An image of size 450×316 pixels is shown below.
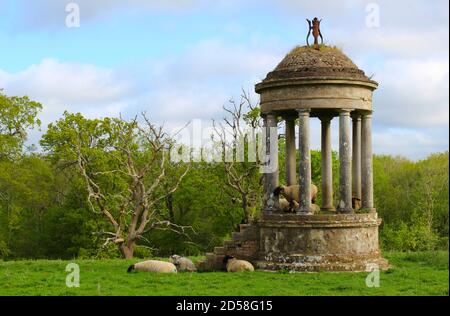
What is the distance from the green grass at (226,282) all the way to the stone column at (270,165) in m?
2.84

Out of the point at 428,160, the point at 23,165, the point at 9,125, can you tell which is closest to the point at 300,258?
the point at 9,125

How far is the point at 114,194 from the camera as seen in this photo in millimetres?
38875

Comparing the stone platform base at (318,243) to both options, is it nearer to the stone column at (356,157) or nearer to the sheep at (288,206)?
the sheep at (288,206)

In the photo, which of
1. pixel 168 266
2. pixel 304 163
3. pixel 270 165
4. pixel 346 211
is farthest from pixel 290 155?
pixel 168 266

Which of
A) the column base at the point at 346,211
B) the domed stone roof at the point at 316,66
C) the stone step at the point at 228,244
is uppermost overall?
the domed stone roof at the point at 316,66

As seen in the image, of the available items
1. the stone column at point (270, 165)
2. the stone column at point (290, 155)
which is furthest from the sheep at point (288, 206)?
the stone column at point (290, 155)

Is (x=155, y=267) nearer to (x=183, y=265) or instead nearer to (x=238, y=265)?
(x=183, y=265)

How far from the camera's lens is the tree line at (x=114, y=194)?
39844 mm

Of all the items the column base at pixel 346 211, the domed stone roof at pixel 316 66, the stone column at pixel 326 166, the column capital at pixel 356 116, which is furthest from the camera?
the stone column at pixel 326 166

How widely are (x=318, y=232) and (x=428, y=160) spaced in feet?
152

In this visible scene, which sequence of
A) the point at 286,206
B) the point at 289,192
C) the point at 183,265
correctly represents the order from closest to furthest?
the point at 183,265 < the point at 289,192 < the point at 286,206

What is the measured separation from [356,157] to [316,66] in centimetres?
432
